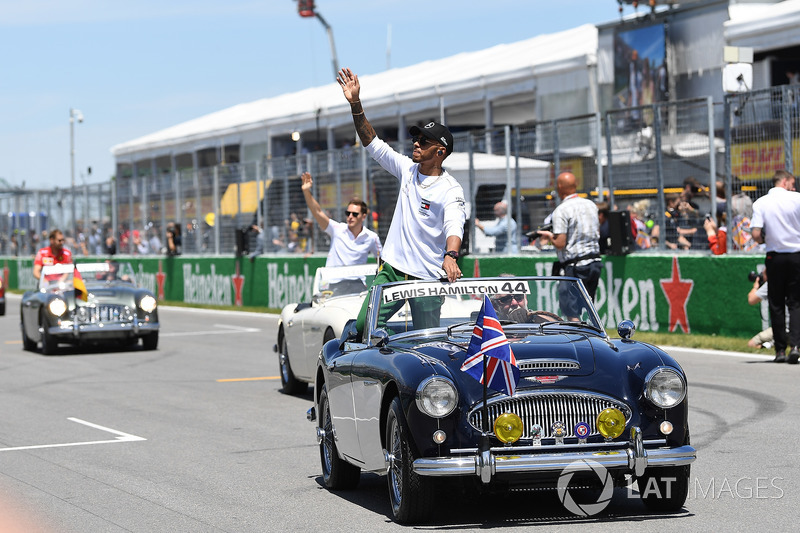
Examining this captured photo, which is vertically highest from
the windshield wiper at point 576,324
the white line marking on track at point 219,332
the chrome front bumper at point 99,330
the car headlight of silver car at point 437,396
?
the windshield wiper at point 576,324

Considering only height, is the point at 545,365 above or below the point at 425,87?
below

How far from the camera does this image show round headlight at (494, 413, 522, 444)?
621 centimetres

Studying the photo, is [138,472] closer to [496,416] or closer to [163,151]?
[496,416]

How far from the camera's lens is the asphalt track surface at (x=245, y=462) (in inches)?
266

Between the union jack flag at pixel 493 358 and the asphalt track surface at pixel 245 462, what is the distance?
69cm

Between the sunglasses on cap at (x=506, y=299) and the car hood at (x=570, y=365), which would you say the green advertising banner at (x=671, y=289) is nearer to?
the sunglasses on cap at (x=506, y=299)

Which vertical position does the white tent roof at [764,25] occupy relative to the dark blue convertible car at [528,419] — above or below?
above

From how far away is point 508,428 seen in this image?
621 centimetres

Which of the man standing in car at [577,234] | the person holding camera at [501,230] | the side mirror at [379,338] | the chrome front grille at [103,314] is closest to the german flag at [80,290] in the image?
the chrome front grille at [103,314]

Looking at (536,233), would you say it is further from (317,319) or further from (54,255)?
(54,255)

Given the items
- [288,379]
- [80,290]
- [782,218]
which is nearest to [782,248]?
[782,218]

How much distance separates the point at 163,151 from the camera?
49.4 m

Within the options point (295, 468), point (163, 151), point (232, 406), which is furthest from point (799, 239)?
point (163, 151)

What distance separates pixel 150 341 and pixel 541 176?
21.3ft
